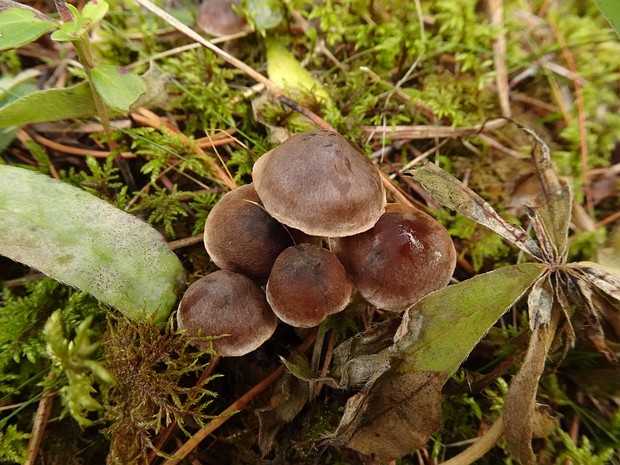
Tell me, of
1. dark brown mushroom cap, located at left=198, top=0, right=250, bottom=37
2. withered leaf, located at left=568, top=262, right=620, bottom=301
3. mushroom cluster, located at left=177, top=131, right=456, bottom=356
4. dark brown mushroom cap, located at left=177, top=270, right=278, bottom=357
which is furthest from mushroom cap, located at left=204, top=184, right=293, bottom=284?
dark brown mushroom cap, located at left=198, top=0, right=250, bottom=37

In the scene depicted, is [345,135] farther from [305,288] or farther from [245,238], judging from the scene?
[305,288]

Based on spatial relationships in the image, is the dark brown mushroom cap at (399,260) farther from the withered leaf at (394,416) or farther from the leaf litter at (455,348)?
the withered leaf at (394,416)

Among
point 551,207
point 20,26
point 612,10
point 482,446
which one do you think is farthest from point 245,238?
point 612,10

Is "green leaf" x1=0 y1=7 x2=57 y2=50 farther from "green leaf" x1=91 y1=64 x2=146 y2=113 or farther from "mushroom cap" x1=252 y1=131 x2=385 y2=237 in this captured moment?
"mushroom cap" x1=252 y1=131 x2=385 y2=237

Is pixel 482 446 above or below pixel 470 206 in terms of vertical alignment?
below

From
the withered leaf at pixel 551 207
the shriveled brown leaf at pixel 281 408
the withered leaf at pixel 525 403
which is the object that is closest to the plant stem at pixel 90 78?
the shriveled brown leaf at pixel 281 408

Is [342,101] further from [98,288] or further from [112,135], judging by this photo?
[98,288]
